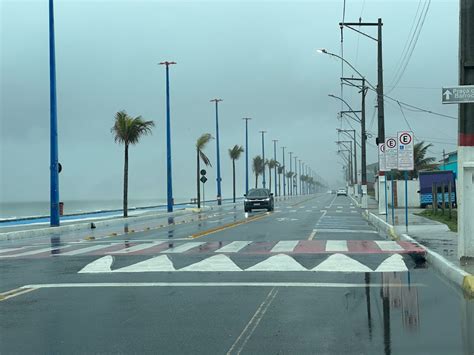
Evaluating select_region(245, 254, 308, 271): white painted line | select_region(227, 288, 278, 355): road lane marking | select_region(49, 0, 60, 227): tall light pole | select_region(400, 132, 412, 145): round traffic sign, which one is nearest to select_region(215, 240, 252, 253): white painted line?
select_region(245, 254, 308, 271): white painted line

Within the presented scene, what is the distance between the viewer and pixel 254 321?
25.7ft

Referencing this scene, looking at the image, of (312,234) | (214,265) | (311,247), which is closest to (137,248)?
(214,265)

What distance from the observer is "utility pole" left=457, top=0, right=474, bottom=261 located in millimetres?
11992

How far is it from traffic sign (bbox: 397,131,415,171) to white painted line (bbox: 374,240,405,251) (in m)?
4.25

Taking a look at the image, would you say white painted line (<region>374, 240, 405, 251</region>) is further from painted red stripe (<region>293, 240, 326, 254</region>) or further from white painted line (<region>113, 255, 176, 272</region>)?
white painted line (<region>113, 255, 176, 272</region>)

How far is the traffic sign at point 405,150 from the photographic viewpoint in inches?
847

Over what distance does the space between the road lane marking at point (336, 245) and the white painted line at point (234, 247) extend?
2.44m

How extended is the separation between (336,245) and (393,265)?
4.42 meters

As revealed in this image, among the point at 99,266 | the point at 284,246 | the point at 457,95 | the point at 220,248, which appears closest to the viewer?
the point at 457,95

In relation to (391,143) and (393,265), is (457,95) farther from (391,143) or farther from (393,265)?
(391,143)

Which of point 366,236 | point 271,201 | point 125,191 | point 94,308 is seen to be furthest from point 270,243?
point 271,201

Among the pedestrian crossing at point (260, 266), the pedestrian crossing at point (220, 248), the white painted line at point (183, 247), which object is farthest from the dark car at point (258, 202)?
the pedestrian crossing at point (260, 266)

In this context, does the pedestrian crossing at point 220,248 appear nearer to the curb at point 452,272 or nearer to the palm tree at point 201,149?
the curb at point 452,272

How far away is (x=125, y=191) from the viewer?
127 ft
